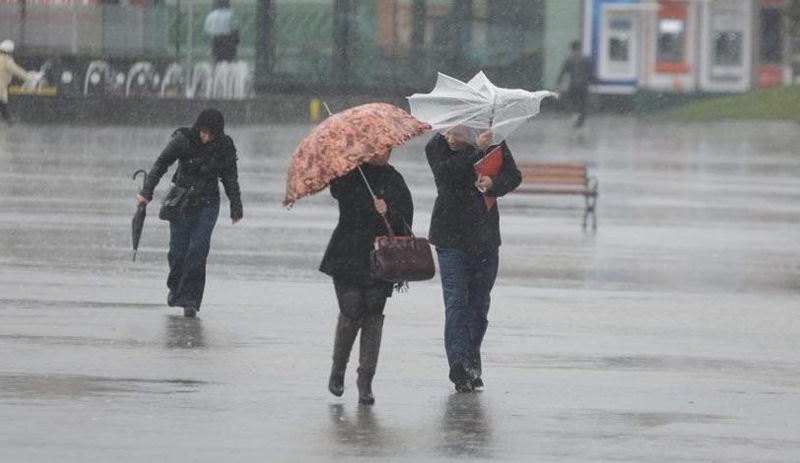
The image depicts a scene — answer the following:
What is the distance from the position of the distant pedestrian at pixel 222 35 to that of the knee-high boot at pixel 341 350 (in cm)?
3501

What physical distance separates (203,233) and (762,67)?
45874mm

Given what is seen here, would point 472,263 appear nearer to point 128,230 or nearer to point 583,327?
point 583,327

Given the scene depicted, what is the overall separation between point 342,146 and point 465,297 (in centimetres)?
122

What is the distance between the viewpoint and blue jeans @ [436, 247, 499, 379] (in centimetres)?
1098

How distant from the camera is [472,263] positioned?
11055mm

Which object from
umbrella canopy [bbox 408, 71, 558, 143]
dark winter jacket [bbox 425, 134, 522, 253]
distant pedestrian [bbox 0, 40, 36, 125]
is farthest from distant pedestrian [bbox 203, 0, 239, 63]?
dark winter jacket [bbox 425, 134, 522, 253]

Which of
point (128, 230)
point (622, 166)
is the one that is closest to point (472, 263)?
point (128, 230)

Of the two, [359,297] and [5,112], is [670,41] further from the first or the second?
[359,297]

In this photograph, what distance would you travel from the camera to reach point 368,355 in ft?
34.4

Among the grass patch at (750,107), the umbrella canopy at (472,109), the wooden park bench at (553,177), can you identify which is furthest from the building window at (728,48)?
the umbrella canopy at (472,109)

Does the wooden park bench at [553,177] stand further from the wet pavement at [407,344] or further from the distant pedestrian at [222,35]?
the distant pedestrian at [222,35]

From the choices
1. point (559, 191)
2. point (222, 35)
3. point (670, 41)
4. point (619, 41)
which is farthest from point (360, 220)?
point (670, 41)

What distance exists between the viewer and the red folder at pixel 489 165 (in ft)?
36.1

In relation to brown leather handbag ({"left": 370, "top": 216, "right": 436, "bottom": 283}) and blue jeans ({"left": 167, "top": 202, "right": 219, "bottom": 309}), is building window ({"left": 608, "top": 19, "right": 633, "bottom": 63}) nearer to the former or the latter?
blue jeans ({"left": 167, "top": 202, "right": 219, "bottom": 309})
